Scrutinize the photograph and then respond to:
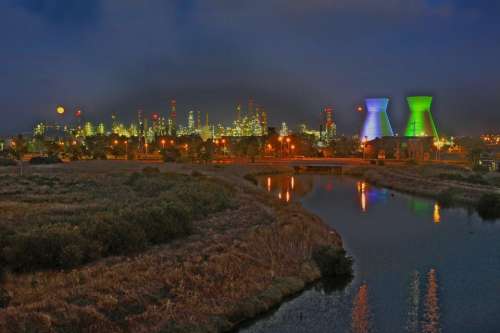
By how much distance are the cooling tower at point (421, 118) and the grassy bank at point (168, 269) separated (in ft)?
295

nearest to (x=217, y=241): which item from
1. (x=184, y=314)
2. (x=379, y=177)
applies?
(x=184, y=314)

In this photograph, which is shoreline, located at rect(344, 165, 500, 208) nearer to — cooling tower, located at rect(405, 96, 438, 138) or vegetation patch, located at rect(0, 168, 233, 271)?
vegetation patch, located at rect(0, 168, 233, 271)

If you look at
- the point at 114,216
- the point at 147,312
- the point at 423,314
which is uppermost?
the point at 114,216

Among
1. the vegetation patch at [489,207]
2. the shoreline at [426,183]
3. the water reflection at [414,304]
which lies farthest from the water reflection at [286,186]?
the water reflection at [414,304]

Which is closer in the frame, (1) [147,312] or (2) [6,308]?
(2) [6,308]

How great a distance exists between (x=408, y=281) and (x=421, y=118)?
99.4 metres

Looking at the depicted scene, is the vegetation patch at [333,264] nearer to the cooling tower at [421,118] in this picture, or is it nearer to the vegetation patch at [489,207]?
the vegetation patch at [489,207]

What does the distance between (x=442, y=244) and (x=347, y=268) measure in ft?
24.1

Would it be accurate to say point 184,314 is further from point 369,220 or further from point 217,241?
point 369,220

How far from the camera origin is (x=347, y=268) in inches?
718

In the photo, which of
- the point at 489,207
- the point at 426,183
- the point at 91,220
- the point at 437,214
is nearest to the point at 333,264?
the point at 91,220

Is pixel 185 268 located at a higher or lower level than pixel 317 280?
higher

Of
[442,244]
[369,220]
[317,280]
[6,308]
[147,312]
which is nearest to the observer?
[6,308]

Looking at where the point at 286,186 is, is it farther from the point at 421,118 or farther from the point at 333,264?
the point at 421,118
